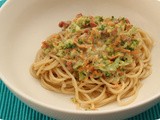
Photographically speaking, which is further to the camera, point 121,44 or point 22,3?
point 22,3

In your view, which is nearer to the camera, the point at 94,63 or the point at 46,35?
the point at 94,63

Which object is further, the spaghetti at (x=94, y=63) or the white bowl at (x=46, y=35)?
the spaghetti at (x=94, y=63)

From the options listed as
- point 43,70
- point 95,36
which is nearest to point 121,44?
point 95,36

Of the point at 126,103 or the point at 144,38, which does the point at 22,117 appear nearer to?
the point at 126,103

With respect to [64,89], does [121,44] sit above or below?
above
